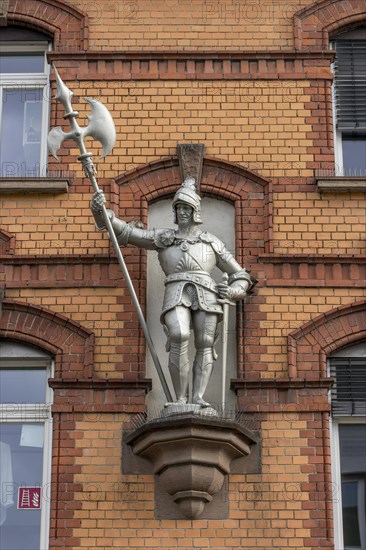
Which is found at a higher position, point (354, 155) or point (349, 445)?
point (354, 155)

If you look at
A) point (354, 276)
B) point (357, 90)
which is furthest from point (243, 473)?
point (357, 90)

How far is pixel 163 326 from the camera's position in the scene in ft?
39.1

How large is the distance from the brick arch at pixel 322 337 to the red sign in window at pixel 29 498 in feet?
7.79

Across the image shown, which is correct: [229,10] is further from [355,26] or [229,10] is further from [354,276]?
[354,276]

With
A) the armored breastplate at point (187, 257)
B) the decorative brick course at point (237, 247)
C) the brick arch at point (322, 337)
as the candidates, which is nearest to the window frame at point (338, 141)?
the decorative brick course at point (237, 247)

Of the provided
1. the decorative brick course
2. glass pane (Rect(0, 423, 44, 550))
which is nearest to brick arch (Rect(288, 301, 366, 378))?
the decorative brick course

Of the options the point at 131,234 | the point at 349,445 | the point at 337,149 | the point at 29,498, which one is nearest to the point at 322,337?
the point at 349,445

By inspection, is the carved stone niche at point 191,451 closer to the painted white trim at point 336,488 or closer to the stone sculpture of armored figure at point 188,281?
the stone sculpture of armored figure at point 188,281

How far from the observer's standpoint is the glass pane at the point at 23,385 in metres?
12.2

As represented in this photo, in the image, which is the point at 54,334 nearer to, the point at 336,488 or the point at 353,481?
the point at 336,488

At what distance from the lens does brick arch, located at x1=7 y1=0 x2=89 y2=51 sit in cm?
1342

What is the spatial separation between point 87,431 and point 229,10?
4.43 metres

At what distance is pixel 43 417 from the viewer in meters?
12.1

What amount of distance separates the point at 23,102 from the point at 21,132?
12.3 inches
